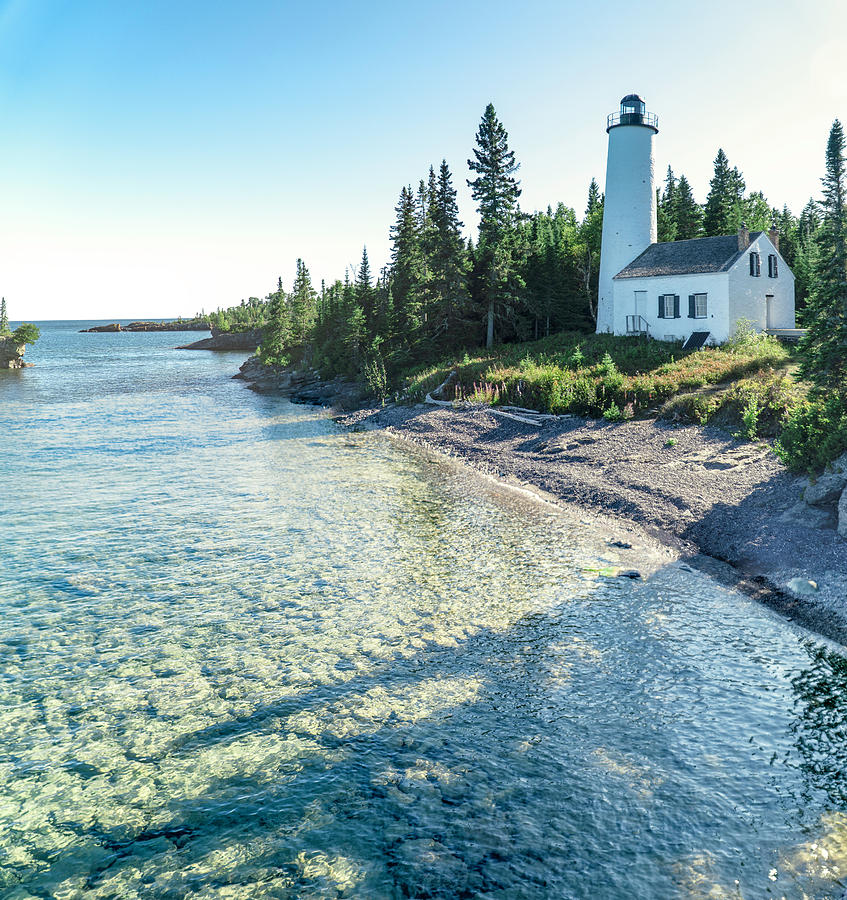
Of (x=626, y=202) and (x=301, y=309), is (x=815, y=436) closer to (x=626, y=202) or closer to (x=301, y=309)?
(x=626, y=202)

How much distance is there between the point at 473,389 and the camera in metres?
36.9

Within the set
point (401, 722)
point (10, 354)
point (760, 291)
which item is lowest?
point (401, 722)

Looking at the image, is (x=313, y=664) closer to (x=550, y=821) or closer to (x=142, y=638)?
(x=142, y=638)

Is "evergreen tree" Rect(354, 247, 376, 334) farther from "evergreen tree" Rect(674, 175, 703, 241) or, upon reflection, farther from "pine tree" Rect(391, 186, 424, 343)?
"evergreen tree" Rect(674, 175, 703, 241)

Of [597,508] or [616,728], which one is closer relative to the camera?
[616,728]

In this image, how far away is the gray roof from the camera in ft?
117

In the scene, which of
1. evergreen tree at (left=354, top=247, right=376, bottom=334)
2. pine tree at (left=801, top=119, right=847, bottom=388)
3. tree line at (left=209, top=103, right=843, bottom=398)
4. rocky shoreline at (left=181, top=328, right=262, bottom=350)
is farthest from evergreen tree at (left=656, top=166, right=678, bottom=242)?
rocky shoreline at (left=181, top=328, right=262, bottom=350)

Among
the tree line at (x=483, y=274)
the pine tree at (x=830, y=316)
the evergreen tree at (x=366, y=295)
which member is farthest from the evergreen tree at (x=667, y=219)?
the pine tree at (x=830, y=316)

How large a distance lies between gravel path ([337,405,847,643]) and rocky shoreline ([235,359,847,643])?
0.03 meters

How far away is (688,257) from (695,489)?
82.9 ft

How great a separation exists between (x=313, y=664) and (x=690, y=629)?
23.6 ft

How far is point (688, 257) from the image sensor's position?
3772 cm

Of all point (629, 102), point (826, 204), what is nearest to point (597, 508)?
point (629, 102)

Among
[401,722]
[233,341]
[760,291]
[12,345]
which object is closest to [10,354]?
[12,345]
